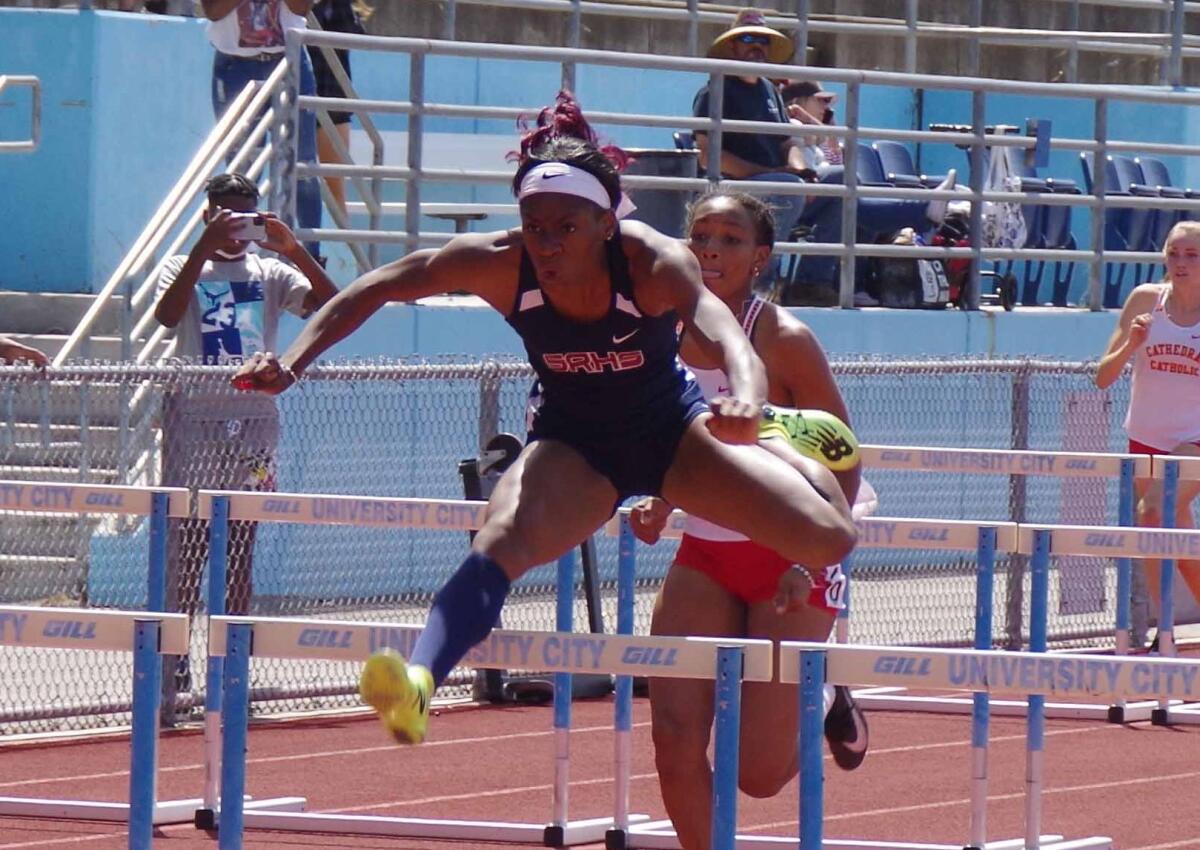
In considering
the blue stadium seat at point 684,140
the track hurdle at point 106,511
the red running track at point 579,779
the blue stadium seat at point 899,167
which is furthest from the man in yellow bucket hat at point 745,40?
the track hurdle at point 106,511

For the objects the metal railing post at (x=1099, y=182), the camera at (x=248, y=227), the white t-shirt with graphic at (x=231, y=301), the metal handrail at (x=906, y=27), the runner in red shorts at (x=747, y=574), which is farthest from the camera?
the metal handrail at (x=906, y=27)

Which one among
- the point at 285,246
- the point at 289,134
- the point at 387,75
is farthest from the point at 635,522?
the point at 387,75

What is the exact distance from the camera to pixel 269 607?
442 inches

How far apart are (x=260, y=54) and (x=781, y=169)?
3.51 meters

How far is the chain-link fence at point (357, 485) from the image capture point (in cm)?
1001

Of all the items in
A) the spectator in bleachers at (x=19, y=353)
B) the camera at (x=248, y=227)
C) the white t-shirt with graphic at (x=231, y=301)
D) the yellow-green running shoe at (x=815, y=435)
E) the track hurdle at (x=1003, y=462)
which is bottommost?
the track hurdle at (x=1003, y=462)

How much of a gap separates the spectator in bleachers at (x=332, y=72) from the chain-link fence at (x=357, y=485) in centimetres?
176

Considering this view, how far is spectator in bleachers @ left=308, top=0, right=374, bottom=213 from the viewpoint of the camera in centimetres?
1408

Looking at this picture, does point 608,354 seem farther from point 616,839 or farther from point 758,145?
point 758,145

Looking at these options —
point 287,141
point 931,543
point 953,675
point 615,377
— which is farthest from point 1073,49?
point 953,675

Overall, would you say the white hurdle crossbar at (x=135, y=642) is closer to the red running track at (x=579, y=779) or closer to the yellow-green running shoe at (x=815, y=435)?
the yellow-green running shoe at (x=815, y=435)

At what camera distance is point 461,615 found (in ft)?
17.6

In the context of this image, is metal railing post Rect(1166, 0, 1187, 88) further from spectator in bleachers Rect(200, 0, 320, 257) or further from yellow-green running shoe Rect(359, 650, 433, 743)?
yellow-green running shoe Rect(359, 650, 433, 743)

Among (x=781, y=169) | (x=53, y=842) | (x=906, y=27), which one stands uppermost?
(x=906, y=27)
